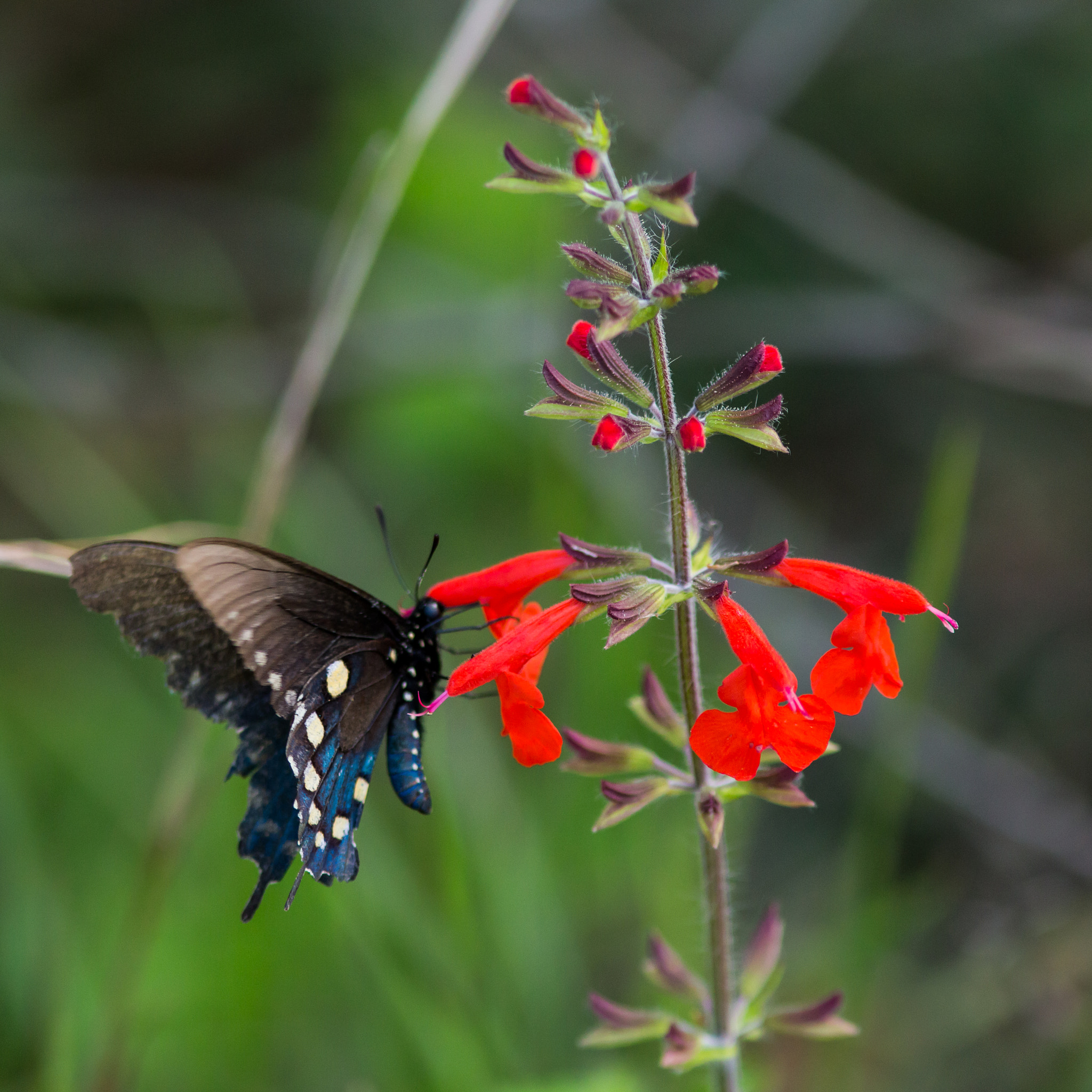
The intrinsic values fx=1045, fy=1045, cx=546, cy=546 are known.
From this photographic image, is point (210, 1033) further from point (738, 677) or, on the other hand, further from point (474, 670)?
point (738, 677)

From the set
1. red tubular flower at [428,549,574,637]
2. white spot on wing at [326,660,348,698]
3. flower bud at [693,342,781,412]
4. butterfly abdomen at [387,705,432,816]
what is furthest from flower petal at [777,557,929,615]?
white spot on wing at [326,660,348,698]

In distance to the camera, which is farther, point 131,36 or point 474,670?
point 131,36

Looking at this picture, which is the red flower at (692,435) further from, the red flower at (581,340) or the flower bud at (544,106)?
the flower bud at (544,106)

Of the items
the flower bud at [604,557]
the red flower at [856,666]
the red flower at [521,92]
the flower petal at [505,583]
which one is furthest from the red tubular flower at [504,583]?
the red flower at [521,92]

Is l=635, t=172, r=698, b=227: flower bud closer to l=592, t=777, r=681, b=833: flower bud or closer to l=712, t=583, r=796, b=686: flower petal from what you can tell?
l=712, t=583, r=796, b=686: flower petal

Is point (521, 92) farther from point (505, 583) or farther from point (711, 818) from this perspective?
point (711, 818)

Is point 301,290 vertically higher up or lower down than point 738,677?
higher up

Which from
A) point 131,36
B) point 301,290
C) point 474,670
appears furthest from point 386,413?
point 474,670
